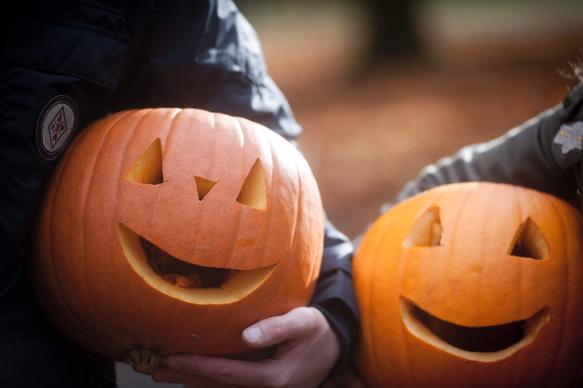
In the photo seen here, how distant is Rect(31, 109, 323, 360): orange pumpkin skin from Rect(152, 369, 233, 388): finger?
7 cm

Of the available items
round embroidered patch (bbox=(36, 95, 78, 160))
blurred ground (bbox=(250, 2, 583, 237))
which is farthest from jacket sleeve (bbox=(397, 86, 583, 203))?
blurred ground (bbox=(250, 2, 583, 237))

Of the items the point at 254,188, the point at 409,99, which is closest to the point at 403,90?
the point at 409,99

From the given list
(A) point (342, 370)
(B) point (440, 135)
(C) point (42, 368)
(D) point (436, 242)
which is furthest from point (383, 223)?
(B) point (440, 135)

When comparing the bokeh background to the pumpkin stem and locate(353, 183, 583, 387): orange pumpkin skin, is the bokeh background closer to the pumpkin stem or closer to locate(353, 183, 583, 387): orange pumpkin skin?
the pumpkin stem

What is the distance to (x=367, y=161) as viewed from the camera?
609 cm

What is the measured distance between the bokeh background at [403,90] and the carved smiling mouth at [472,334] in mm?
1116

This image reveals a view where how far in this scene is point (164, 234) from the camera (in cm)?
139

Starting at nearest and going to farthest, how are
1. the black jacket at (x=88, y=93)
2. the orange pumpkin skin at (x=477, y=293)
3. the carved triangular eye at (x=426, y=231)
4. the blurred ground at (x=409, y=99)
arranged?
the black jacket at (x=88, y=93), the orange pumpkin skin at (x=477, y=293), the carved triangular eye at (x=426, y=231), the blurred ground at (x=409, y=99)

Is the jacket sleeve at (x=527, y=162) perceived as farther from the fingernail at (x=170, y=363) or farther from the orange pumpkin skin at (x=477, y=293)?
the fingernail at (x=170, y=363)

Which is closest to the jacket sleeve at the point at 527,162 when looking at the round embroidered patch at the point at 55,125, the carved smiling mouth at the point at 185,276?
the carved smiling mouth at the point at 185,276

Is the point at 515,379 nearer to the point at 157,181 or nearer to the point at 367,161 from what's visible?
the point at 157,181

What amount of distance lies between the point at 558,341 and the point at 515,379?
144 mm

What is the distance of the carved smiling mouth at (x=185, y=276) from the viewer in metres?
1.42

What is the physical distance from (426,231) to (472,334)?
0.30 meters
